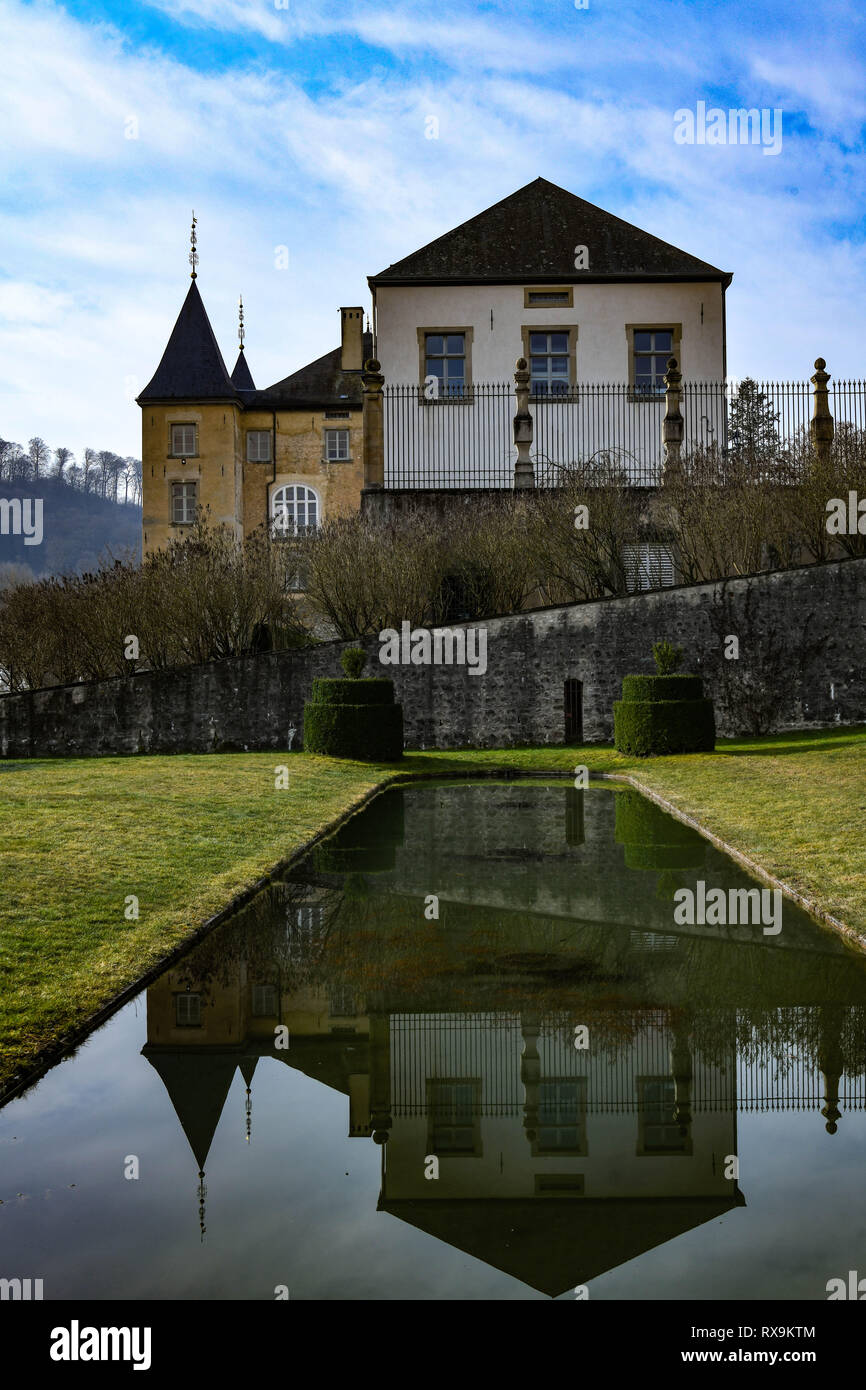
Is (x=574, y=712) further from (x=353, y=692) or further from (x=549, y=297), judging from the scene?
(x=549, y=297)

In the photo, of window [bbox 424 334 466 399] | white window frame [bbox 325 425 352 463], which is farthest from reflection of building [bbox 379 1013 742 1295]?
white window frame [bbox 325 425 352 463]

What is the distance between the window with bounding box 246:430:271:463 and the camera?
4784cm

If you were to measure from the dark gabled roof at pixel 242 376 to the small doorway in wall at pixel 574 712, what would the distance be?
3285 cm

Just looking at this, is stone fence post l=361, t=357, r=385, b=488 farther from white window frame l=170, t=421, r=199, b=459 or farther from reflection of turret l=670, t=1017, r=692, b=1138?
reflection of turret l=670, t=1017, r=692, b=1138

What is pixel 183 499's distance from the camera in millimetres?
46094

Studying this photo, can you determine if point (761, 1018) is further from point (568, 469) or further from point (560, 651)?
point (568, 469)

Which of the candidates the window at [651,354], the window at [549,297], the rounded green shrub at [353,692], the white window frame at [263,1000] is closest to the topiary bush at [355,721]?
the rounded green shrub at [353,692]

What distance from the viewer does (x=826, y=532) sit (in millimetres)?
24766

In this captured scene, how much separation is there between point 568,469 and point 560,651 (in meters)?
6.27

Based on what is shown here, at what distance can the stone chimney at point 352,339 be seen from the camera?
49531mm

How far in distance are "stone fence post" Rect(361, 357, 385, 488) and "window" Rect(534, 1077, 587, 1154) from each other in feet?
86.3

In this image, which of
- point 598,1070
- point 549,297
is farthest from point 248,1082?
point 549,297

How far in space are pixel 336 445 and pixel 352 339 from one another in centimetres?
519

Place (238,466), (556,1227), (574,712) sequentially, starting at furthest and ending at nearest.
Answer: (238,466)
(574,712)
(556,1227)
